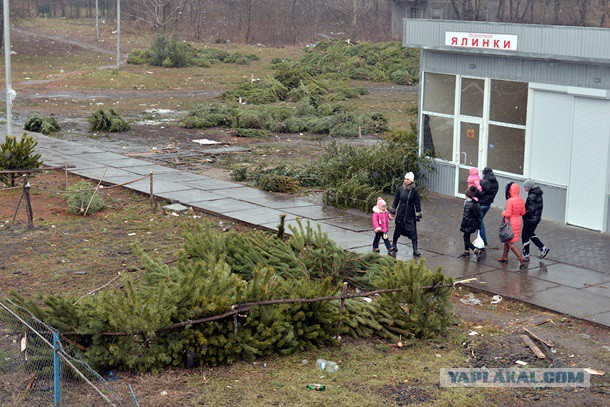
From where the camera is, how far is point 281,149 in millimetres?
26766

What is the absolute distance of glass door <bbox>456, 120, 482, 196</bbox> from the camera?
19.0m

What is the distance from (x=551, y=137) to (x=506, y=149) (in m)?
1.23

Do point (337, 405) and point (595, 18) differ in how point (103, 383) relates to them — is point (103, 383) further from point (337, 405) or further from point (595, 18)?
point (595, 18)

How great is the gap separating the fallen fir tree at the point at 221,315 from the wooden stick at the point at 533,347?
0.99 m

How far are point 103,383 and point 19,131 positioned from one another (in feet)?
72.2

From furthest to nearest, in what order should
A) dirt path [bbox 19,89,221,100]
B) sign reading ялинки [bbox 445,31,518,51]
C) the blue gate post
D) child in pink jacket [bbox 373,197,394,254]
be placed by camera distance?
dirt path [bbox 19,89,221,100]
sign reading ялинки [bbox 445,31,518,51]
child in pink jacket [bbox 373,197,394,254]
the blue gate post

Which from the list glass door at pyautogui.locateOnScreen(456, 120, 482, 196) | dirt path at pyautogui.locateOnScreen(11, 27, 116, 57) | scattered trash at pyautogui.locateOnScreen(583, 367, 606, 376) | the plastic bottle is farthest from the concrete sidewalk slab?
dirt path at pyautogui.locateOnScreen(11, 27, 116, 57)

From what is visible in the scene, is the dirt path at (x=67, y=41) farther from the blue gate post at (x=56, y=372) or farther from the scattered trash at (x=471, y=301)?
the blue gate post at (x=56, y=372)

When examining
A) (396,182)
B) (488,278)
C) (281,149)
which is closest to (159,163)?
(281,149)

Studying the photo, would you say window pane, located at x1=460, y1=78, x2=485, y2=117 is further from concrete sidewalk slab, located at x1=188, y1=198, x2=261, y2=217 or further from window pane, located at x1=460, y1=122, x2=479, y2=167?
concrete sidewalk slab, located at x1=188, y1=198, x2=261, y2=217

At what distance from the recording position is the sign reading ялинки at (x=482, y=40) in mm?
17703

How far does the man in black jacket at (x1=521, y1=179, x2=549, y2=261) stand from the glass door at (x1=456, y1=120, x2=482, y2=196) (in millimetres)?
4761

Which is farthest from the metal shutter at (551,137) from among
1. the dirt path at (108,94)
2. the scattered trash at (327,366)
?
the dirt path at (108,94)

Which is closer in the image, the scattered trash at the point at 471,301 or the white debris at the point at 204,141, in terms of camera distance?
the scattered trash at the point at 471,301
